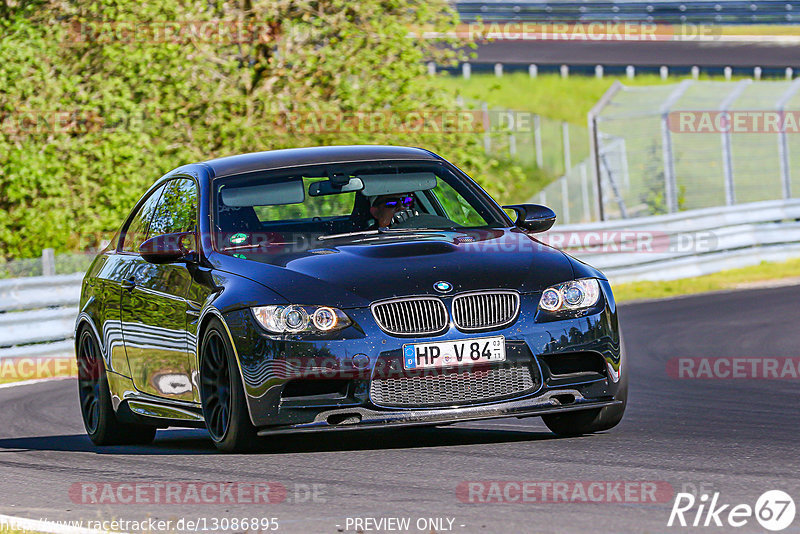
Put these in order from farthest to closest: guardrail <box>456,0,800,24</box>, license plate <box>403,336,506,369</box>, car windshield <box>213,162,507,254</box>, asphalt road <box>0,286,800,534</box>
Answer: guardrail <box>456,0,800,24</box>
car windshield <box>213,162,507,254</box>
license plate <box>403,336,506,369</box>
asphalt road <box>0,286,800,534</box>

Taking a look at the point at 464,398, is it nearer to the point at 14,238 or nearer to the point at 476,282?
the point at 476,282

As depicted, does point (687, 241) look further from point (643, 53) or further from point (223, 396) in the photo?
point (643, 53)

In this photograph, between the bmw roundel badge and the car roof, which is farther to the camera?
the car roof

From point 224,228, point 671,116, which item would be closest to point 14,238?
point 671,116

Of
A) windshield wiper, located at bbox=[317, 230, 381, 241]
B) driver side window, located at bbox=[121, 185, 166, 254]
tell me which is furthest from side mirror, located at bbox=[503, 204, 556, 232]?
driver side window, located at bbox=[121, 185, 166, 254]

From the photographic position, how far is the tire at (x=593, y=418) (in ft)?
25.0

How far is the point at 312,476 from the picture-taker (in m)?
6.77

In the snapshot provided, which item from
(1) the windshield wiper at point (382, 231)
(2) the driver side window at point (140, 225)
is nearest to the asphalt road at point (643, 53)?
(2) the driver side window at point (140, 225)

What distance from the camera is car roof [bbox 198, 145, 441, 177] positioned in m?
8.62

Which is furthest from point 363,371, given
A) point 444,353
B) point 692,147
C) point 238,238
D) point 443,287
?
point 692,147

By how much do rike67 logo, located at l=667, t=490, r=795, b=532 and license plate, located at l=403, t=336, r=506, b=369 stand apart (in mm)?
1608

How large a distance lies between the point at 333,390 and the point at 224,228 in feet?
4.97

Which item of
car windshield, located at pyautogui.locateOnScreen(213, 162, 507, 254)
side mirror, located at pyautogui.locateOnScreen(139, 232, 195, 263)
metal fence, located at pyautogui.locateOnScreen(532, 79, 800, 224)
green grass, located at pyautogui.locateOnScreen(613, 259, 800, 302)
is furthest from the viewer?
metal fence, located at pyautogui.locateOnScreen(532, 79, 800, 224)

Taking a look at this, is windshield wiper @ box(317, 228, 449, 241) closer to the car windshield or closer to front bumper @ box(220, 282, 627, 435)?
the car windshield
